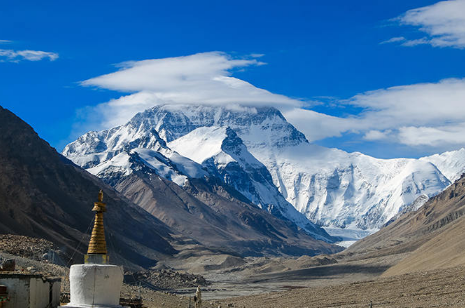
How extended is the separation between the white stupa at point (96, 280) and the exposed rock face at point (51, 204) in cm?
7080

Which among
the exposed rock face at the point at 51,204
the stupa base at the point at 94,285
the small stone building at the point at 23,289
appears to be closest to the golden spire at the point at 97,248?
the stupa base at the point at 94,285

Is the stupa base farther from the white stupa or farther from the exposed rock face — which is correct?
the exposed rock face

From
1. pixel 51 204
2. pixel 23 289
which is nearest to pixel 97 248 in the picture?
pixel 23 289

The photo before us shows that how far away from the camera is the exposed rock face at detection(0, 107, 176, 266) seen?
104875 millimetres

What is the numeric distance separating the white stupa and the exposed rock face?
70.8 metres

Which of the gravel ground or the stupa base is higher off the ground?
the stupa base

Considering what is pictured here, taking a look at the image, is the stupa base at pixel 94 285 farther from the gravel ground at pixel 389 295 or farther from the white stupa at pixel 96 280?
the gravel ground at pixel 389 295

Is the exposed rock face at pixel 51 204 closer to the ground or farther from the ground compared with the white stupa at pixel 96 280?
farther from the ground

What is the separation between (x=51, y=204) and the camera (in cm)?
13312

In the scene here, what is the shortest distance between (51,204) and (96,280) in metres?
120

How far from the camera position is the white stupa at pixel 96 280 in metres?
16.5

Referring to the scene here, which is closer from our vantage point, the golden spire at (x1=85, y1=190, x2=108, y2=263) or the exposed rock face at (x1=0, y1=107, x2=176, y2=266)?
the golden spire at (x1=85, y1=190, x2=108, y2=263)

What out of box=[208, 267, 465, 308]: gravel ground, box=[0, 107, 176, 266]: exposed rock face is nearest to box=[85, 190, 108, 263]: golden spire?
box=[208, 267, 465, 308]: gravel ground

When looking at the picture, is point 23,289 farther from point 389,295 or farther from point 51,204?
point 51,204
